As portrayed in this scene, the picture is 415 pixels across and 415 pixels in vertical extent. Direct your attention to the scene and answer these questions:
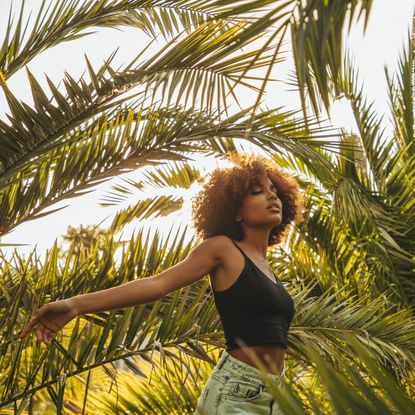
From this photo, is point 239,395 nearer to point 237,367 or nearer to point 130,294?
point 237,367

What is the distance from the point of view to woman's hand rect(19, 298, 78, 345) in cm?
231

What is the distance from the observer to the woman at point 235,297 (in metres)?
2.42

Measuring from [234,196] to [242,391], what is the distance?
33.6 inches

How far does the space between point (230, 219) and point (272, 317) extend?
53 centimetres

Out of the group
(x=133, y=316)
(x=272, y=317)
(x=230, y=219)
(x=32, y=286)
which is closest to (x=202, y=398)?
(x=272, y=317)

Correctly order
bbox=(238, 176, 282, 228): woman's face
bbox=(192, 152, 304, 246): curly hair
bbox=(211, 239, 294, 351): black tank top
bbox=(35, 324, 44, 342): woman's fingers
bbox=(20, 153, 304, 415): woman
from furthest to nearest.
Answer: bbox=(192, 152, 304, 246): curly hair
bbox=(238, 176, 282, 228): woman's face
bbox=(211, 239, 294, 351): black tank top
bbox=(20, 153, 304, 415): woman
bbox=(35, 324, 44, 342): woman's fingers

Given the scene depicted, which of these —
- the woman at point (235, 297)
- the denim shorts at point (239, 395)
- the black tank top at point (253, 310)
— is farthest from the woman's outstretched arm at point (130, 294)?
the denim shorts at point (239, 395)

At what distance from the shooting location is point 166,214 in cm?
729

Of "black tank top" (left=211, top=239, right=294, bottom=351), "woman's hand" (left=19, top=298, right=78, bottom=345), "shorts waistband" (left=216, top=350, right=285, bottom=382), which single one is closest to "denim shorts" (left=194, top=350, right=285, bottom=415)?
"shorts waistband" (left=216, top=350, right=285, bottom=382)

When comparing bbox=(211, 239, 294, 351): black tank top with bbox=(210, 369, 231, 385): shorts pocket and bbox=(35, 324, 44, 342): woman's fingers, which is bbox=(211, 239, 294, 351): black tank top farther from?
bbox=(35, 324, 44, 342): woman's fingers

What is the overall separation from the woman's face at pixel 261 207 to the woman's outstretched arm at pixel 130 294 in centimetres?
22

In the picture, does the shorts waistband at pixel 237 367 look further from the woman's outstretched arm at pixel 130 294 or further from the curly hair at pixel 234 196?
the curly hair at pixel 234 196

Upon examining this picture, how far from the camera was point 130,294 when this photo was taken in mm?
2473

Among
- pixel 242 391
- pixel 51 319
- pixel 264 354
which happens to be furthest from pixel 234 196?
pixel 51 319
